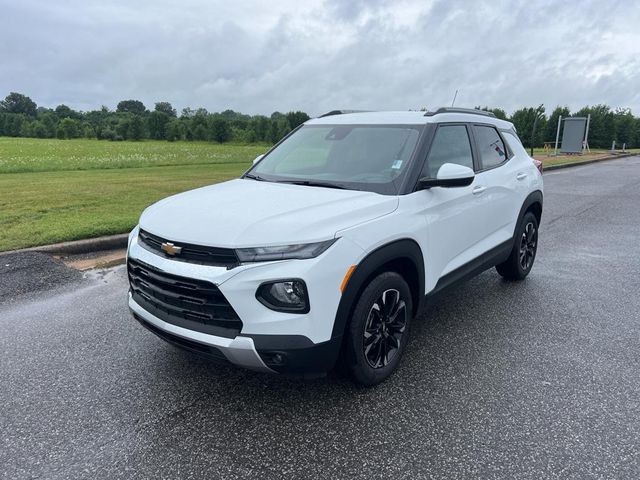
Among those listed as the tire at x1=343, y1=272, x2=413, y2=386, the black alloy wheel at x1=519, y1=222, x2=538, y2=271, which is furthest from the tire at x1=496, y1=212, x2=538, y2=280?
the tire at x1=343, y1=272, x2=413, y2=386

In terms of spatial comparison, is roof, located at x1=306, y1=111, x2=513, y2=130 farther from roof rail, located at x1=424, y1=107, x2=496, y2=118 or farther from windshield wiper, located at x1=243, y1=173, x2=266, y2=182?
windshield wiper, located at x1=243, y1=173, x2=266, y2=182

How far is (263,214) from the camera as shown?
2898 mm

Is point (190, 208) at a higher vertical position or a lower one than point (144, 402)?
higher

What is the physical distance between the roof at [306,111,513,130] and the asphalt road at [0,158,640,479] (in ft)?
5.81

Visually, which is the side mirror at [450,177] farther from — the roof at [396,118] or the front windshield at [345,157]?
the roof at [396,118]

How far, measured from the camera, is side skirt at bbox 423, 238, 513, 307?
373cm

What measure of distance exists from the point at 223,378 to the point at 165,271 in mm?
982

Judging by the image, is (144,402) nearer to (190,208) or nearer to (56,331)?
(190,208)

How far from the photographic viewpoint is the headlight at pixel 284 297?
2.58 metres

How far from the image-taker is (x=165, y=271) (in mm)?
2809

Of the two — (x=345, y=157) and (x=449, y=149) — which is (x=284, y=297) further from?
(x=449, y=149)

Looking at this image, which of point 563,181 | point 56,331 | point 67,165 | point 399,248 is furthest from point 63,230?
point 563,181

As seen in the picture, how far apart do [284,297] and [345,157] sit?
5.58 ft

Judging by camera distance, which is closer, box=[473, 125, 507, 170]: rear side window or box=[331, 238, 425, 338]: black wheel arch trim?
box=[331, 238, 425, 338]: black wheel arch trim
